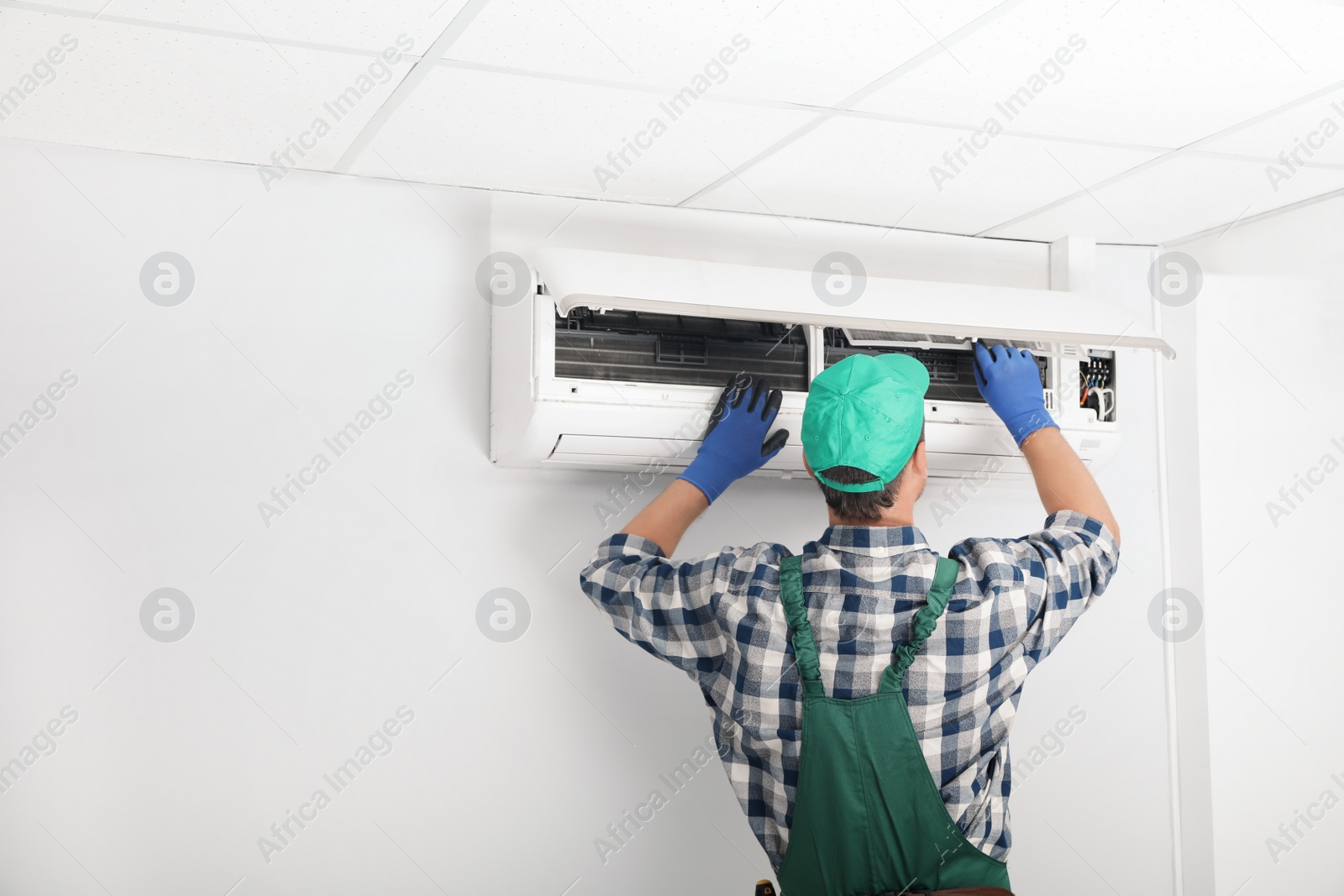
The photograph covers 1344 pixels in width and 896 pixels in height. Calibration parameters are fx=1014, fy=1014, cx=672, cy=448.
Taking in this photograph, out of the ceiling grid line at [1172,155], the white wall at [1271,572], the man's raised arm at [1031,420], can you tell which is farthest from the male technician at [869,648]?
the white wall at [1271,572]

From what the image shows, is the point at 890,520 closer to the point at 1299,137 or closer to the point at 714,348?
the point at 714,348

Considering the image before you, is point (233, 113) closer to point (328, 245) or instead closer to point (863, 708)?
point (328, 245)

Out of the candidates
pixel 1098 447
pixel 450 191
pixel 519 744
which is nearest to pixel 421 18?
pixel 450 191

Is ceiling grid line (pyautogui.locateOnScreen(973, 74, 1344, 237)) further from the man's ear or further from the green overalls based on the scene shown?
the green overalls

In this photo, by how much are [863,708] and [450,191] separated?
49.2 inches

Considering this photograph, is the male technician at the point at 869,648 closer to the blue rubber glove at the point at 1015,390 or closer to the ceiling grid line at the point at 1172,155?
the blue rubber glove at the point at 1015,390

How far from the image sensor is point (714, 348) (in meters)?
1.85

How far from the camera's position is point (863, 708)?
4.72 feet

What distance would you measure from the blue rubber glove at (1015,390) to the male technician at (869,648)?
0.25 metres

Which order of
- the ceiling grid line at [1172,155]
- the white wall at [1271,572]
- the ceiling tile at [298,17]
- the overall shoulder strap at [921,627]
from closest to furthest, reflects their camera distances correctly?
1. the ceiling tile at [298,17]
2. the overall shoulder strap at [921,627]
3. the ceiling grid line at [1172,155]
4. the white wall at [1271,572]

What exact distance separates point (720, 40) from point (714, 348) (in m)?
0.60

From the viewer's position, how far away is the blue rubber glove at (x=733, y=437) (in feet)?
5.82

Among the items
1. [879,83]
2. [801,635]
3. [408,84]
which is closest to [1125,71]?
[879,83]

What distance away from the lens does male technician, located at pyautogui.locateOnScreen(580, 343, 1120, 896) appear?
4.74 ft
